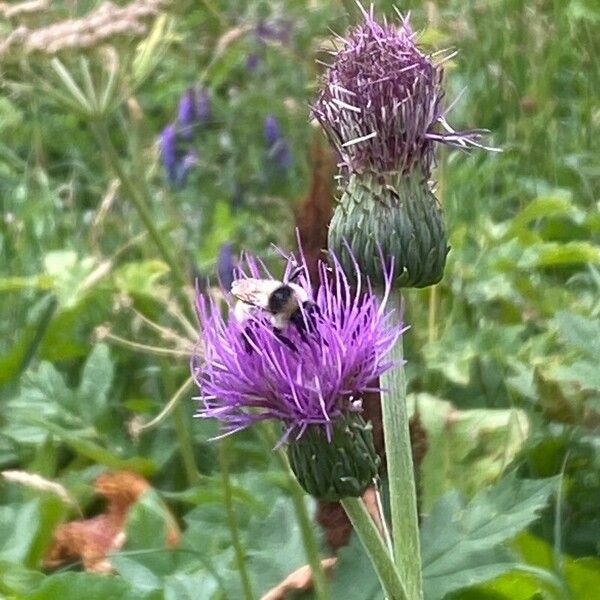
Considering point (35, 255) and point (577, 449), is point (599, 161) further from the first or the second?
point (35, 255)

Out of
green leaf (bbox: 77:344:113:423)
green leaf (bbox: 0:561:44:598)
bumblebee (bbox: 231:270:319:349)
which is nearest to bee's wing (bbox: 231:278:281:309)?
bumblebee (bbox: 231:270:319:349)

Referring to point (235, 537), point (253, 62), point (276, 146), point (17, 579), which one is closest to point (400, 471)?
point (235, 537)

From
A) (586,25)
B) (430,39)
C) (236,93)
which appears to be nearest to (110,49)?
(430,39)

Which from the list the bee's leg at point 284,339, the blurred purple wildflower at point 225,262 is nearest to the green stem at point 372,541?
the bee's leg at point 284,339

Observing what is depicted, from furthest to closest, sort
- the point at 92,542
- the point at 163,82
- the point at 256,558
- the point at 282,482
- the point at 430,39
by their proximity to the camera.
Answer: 1. the point at 163,82
2. the point at 430,39
3. the point at 92,542
4. the point at 282,482
5. the point at 256,558

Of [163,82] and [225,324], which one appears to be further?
[163,82]

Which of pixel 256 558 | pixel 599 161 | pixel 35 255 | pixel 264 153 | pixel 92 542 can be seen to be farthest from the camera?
pixel 264 153
